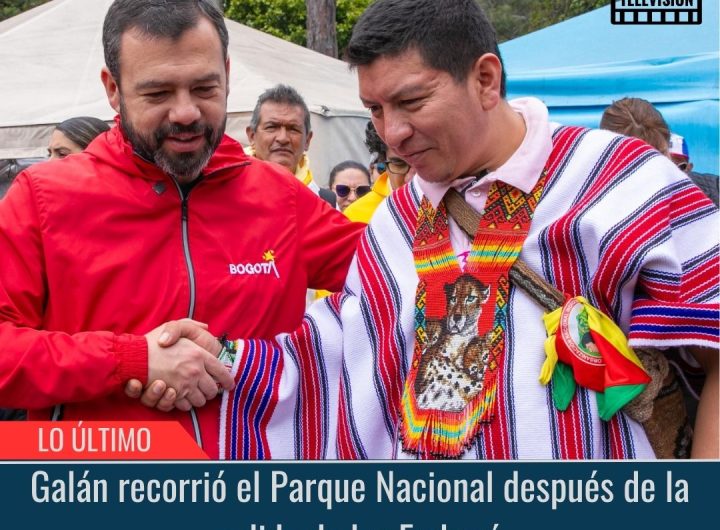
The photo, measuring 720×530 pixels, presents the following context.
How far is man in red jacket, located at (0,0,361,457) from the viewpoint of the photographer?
255cm

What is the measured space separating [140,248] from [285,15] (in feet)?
65.9

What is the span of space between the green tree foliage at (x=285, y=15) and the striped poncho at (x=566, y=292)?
1937cm

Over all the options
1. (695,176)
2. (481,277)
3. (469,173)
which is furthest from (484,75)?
(695,176)

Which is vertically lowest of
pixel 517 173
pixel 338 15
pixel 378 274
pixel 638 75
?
pixel 378 274

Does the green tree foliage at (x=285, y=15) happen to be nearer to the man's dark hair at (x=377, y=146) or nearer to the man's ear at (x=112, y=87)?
the man's dark hair at (x=377, y=146)

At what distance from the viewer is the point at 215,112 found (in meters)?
2.71

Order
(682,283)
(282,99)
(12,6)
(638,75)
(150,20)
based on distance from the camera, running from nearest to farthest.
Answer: (682,283)
(150,20)
(282,99)
(638,75)
(12,6)

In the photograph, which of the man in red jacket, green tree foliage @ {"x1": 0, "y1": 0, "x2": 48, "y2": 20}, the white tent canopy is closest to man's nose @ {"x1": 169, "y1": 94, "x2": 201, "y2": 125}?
the man in red jacket

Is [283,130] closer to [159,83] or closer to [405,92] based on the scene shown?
[159,83]

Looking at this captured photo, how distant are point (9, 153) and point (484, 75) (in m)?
8.52

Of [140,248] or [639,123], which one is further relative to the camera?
[639,123]

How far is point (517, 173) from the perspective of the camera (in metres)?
2.41

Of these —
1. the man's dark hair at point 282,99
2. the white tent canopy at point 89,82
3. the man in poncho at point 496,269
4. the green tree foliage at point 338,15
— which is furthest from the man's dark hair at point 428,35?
the green tree foliage at point 338,15

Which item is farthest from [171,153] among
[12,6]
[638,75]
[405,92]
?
[12,6]
